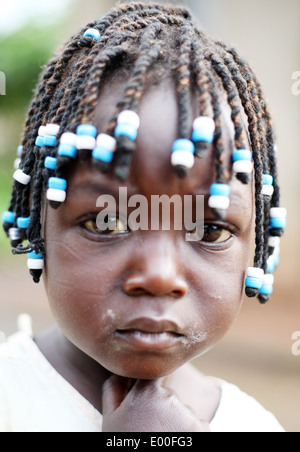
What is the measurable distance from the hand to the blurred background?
7.67 ft

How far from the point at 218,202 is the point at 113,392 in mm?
637

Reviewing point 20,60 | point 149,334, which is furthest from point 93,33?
point 20,60

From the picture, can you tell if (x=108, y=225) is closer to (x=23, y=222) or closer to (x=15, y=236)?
(x=23, y=222)

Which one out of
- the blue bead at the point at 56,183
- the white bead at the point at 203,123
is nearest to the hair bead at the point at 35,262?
the blue bead at the point at 56,183

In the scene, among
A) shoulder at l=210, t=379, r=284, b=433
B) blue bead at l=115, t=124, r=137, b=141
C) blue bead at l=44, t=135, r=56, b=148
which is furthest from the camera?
shoulder at l=210, t=379, r=284, b=433

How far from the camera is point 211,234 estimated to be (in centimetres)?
142

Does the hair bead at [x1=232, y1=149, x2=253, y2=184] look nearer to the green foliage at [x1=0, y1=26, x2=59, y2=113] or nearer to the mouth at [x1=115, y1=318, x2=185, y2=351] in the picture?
the mouth at [x1=115, y1=318, x2=185, y2=351]

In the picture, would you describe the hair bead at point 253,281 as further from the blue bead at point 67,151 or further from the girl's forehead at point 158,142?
the blue bead at point 67,151

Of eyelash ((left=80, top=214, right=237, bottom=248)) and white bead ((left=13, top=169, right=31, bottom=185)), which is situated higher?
white bead ((left=13, top=169, right=31, bottom=185))

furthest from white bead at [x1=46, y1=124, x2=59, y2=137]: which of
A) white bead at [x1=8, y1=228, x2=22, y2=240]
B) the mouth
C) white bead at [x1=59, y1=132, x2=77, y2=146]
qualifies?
the mouth

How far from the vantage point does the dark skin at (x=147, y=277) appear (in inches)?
50.3

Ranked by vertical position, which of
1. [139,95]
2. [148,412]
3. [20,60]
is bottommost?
[148,412]

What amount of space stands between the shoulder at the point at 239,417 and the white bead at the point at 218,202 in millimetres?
748

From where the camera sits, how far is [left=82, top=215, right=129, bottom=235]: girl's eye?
4.40 ft
